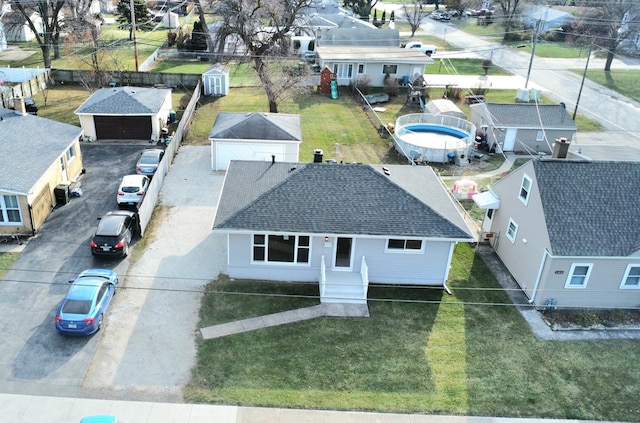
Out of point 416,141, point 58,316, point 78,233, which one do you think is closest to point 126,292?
point 58,316

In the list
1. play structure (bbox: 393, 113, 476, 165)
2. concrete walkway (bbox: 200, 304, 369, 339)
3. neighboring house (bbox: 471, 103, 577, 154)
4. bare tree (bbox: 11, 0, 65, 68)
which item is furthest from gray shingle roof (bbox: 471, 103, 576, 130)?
bare tree (bbox: 11, 0, 65, 68)

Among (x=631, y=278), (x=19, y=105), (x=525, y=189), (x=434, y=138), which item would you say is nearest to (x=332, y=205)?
(x=525, y=189)

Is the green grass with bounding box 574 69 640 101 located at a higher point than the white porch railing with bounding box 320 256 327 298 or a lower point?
higher

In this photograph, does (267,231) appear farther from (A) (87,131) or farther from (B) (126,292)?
(A) (87,131)

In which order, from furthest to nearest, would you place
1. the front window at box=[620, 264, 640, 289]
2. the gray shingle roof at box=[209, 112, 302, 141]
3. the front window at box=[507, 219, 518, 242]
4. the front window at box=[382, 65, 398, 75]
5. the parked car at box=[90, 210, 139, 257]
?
the front window at box=[382, 65, 398, 75] → the gray shingle roof at box=[209, 112, 302, 141] → the front window at box=[507, 219, 518, 242] → the parked car at box=[90, 210, 139, 257] → the front window at box=[620, 264, 640, 289]

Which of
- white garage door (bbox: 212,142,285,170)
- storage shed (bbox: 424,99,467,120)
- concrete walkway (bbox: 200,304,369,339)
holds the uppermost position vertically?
storage shed (bbox: 424,99,467,120)

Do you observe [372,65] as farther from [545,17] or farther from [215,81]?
[545,17]

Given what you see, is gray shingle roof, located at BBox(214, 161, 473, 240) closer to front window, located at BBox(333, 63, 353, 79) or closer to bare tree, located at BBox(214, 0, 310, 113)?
bare tree, located at BBox(214, 0, 310, 113)

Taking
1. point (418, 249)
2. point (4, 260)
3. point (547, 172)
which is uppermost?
point (547, 172)
